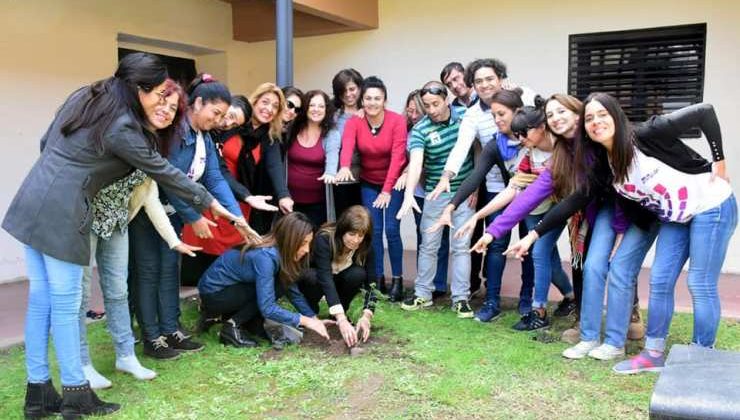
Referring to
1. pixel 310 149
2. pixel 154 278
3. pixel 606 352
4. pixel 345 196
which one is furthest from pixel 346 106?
pixel 606 352

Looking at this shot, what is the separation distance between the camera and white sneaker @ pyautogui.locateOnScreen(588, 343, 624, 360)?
3.72m

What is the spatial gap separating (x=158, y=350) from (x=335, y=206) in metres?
2.01

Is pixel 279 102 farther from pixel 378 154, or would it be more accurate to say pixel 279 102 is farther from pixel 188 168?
pixel 188 168

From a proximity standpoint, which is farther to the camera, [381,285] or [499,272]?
[381,285]

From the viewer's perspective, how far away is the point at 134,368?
3.49m

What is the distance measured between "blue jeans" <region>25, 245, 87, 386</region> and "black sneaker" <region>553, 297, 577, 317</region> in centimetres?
318

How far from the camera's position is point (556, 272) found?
4.60m

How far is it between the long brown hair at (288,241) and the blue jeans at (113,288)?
76cm

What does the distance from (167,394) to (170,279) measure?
0.75 meters

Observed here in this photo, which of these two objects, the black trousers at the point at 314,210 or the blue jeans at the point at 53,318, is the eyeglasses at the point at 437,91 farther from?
the blue jeans at the point at 53,318

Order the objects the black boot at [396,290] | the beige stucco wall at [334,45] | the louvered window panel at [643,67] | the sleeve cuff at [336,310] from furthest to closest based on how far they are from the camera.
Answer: the louvered window panel at [643,67], the beige stucco wall at [334,45], the black boot at [396,290], the sleeve cuff at [336,310]

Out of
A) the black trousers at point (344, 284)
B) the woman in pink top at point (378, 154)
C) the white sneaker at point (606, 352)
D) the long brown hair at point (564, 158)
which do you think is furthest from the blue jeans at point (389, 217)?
the white sneaker at point (606, 352)

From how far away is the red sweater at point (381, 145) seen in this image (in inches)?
191

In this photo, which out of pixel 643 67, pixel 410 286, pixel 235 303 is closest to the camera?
pixel 235 303
